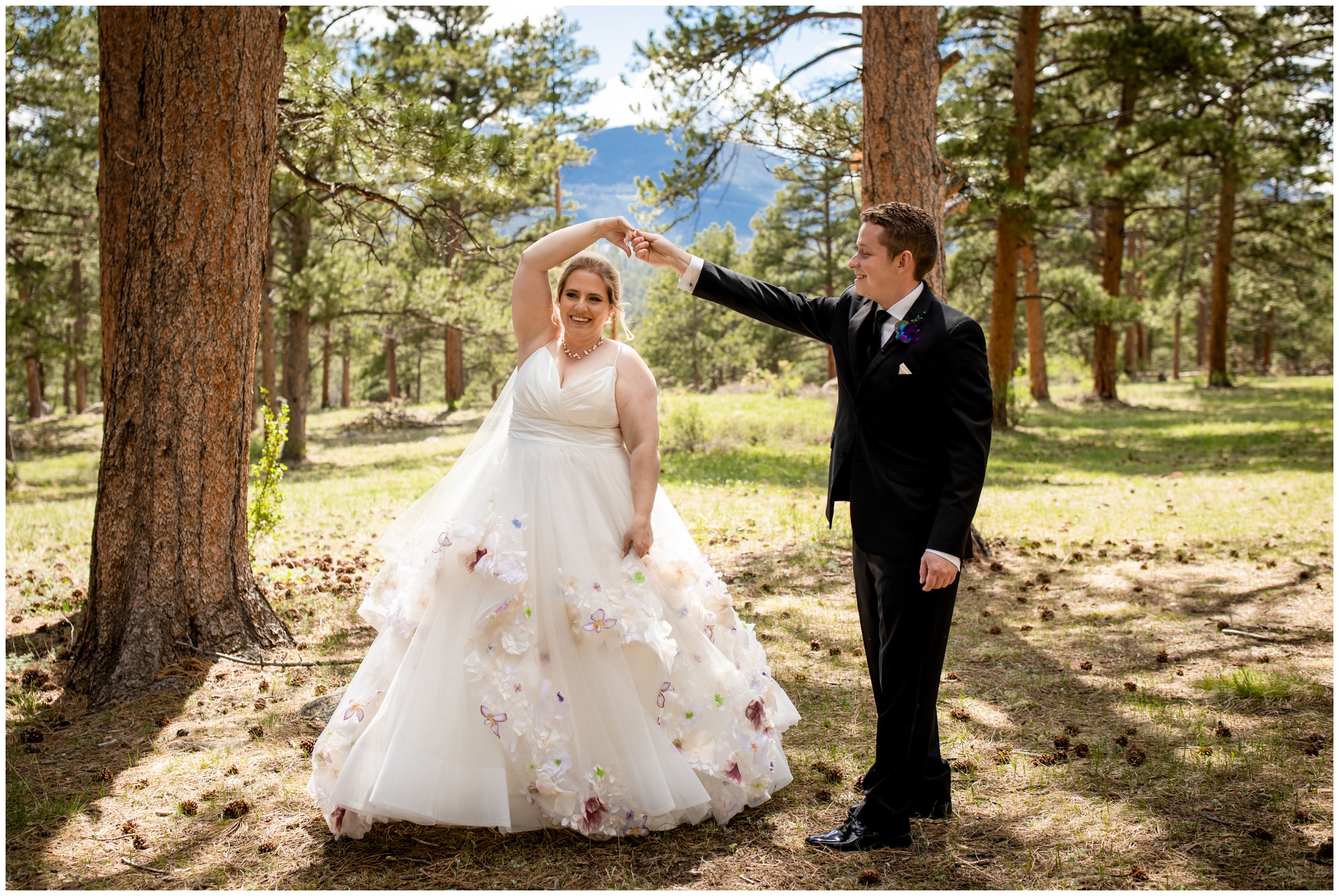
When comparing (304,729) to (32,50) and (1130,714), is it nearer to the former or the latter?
(1130,714)

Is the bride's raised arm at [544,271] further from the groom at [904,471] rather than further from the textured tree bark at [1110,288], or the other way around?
the textured tree bark at [1110,288]

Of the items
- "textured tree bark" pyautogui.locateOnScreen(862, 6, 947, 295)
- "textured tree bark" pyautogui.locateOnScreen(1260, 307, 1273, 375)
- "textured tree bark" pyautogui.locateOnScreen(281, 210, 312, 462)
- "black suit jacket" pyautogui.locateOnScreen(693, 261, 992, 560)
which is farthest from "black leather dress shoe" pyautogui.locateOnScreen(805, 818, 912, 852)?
"textured tree bark" pyautogui.locateOnScreen(1260, 307, 1273, 375)

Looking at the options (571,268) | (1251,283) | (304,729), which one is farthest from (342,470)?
(1251,283)

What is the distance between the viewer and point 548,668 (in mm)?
3334

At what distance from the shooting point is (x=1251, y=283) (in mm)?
32156

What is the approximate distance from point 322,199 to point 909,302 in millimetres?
5875

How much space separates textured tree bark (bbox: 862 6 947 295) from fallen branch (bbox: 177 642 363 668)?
5.34 m

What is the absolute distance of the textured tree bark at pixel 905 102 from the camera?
735 cm

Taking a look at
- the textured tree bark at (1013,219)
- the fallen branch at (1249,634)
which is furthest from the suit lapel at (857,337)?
the textured tree bark at (1013,219)

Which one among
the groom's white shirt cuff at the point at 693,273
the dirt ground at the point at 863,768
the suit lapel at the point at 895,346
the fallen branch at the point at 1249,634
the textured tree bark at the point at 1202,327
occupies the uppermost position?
the textured tree bark at the point at 1202,327

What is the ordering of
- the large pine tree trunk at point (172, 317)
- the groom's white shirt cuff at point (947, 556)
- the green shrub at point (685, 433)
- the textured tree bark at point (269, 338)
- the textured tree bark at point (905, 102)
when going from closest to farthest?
the groom's white shirt cuff at point (947, 556) < the large pine tree trunk at point (172, 317) < the textured tree bark at point (905, 102) < the green shrub at point (685, 433) < the textured tree bark at point (269, 338)

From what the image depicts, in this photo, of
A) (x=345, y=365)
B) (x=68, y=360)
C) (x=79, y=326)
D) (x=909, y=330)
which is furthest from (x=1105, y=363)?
(x=345, y=365)

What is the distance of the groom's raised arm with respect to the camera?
3.56m

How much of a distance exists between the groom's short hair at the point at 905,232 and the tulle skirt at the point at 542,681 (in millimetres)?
1386
